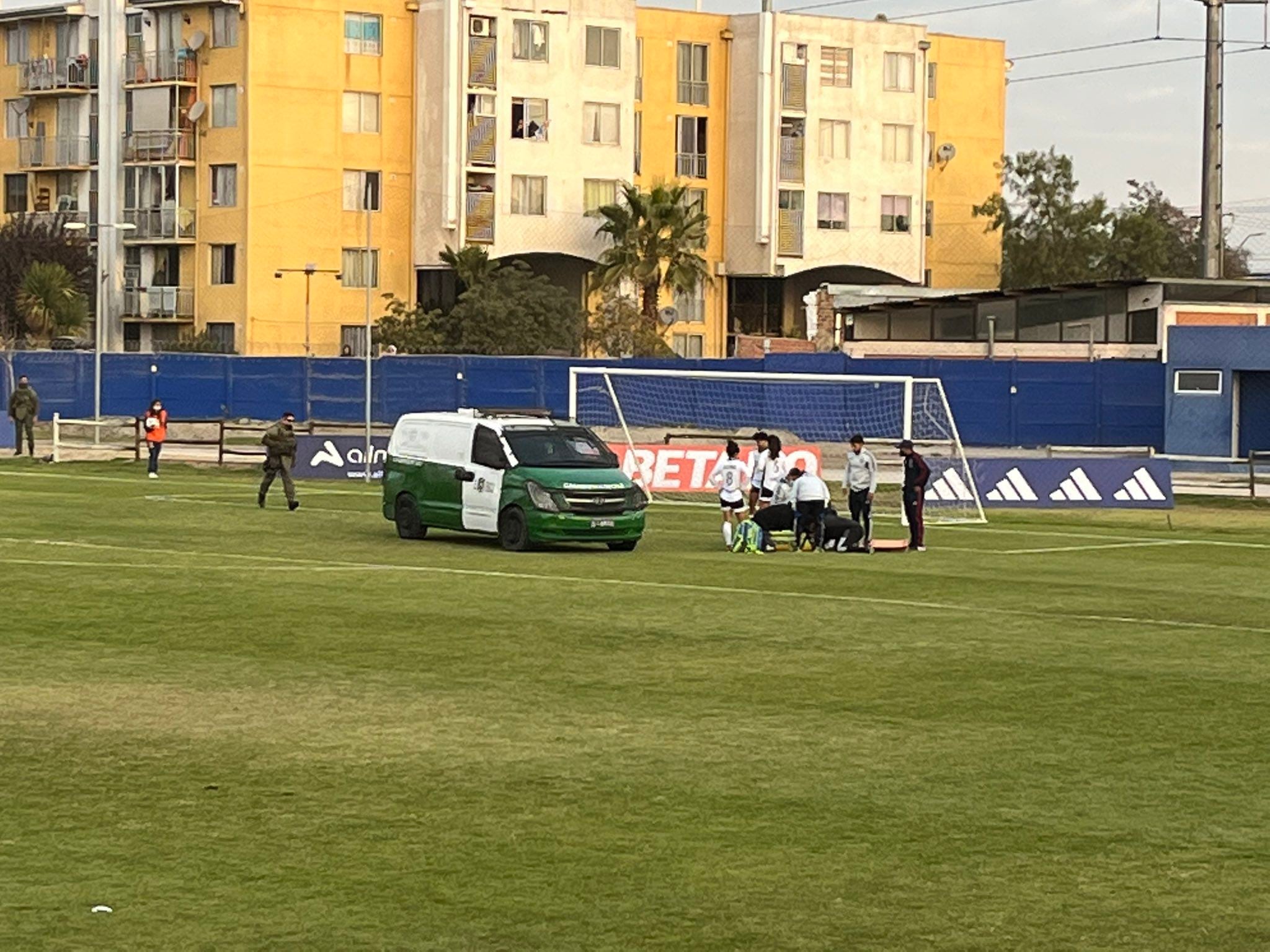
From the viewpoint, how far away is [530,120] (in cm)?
9262

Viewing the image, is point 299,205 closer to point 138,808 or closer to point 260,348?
point 260,348

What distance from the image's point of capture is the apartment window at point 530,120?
92.3 meters

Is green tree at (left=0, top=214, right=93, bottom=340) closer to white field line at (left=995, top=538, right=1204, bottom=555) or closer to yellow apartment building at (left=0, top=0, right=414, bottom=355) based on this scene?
yellow apartment building at (left=0, top=0, right=414, bottom=355)

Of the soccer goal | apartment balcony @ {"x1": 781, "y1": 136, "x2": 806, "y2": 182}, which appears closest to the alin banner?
the soccer goal

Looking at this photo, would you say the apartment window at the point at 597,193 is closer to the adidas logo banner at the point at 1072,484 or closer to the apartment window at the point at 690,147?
the apartment window at the point at 690,147

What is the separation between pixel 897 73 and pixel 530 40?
55.8 feet

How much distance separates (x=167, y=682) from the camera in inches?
691

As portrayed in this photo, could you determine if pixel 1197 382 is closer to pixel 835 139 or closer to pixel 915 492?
pixel 915 492

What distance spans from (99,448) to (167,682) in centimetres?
4603

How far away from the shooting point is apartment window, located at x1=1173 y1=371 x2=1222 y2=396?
207 feet

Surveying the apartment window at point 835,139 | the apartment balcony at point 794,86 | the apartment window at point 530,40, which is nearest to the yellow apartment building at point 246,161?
the apartment window at point 530,40

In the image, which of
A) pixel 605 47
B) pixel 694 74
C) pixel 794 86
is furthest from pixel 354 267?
pixel 794 86

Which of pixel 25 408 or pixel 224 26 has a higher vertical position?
→ pixel 224 26

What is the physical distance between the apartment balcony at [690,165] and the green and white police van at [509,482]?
2536 inches
